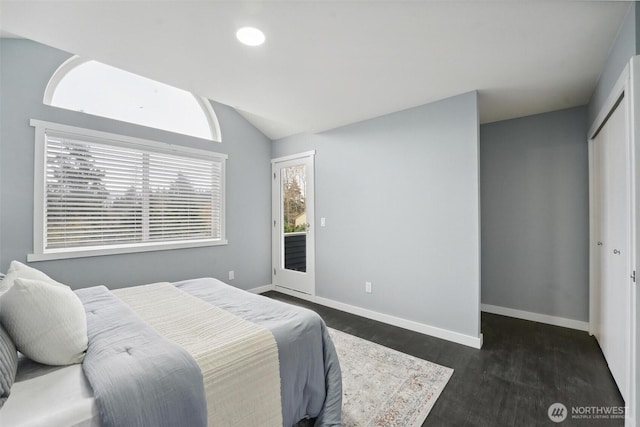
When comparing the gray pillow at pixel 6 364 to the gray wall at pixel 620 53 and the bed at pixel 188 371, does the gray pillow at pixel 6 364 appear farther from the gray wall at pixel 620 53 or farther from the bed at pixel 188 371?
the gray wall at pixel 620 53

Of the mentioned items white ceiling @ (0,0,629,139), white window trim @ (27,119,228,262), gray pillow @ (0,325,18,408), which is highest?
white ceiling @ (0,0,629,139)

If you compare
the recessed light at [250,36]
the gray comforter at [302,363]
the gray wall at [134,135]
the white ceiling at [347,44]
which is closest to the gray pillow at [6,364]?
the gray comforter at [302,363]

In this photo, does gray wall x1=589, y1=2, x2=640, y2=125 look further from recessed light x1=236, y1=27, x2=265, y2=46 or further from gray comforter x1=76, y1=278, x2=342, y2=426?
gray comforter x1=76, y1=278, x2=342, y2=426

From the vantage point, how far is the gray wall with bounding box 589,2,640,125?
147 centimetres

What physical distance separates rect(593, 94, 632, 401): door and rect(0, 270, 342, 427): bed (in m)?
1.86

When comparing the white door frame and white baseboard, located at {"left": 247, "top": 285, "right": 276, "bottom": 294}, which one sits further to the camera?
white baseboard, located at {"left": 247, "top": 285, "right": 276, "bottom": 294}

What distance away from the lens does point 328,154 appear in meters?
3.70

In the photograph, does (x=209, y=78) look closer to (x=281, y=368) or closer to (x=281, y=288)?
(x=281, y=368)

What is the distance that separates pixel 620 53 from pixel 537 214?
1828mm

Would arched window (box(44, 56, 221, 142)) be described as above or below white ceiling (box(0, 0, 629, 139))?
above

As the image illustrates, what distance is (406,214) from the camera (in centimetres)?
295

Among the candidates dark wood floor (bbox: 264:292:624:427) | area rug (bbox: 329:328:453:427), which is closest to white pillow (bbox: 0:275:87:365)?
area rug (bbox: 329:328:453:427)

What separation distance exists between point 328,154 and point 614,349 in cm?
323
